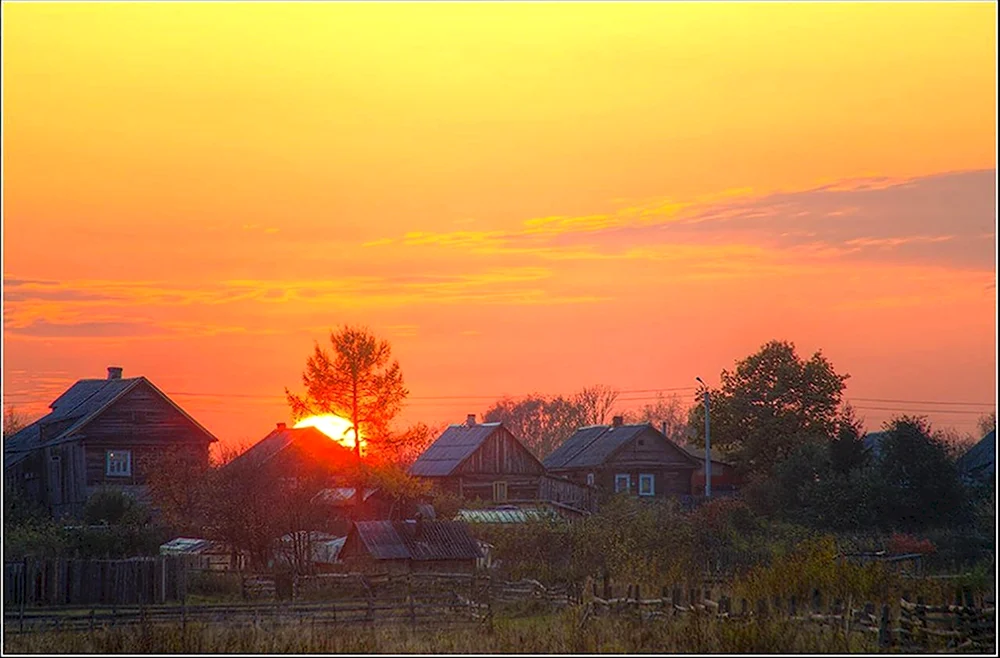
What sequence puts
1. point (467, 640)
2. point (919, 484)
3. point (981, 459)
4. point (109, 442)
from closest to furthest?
point (467, 640) < point (919, 484) < point (109, 442) < point (981, 459)

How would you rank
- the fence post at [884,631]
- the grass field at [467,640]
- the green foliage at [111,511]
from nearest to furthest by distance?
1. the grass field at [467,640]
2. the fence post at [884,631]
3. the green foliage at [111,511]

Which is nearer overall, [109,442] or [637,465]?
[109,442]

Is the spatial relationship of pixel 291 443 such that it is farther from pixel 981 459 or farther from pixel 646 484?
pixel 981 459

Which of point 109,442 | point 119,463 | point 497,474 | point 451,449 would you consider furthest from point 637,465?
point 109,442

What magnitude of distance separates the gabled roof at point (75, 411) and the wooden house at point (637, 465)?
77.8 feet

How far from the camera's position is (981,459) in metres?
70.1

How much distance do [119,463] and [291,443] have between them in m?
7.50

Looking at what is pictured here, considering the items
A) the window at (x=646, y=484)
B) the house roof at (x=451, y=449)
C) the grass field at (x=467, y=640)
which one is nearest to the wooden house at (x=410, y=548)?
the grass field at (x=467, y=640)

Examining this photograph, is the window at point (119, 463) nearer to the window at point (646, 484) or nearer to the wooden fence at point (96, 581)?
the wooden fence at point (96, 581)

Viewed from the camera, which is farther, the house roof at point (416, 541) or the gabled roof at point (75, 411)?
the gabled roof at point (75, 411)

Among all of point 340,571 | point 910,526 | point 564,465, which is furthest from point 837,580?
point 564,465

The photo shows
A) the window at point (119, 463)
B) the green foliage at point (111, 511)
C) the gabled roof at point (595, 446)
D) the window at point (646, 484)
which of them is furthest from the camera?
the gabled roof at point (595, 446)

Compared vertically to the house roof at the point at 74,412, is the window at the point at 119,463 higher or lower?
lower

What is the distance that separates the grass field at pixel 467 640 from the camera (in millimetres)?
25984
